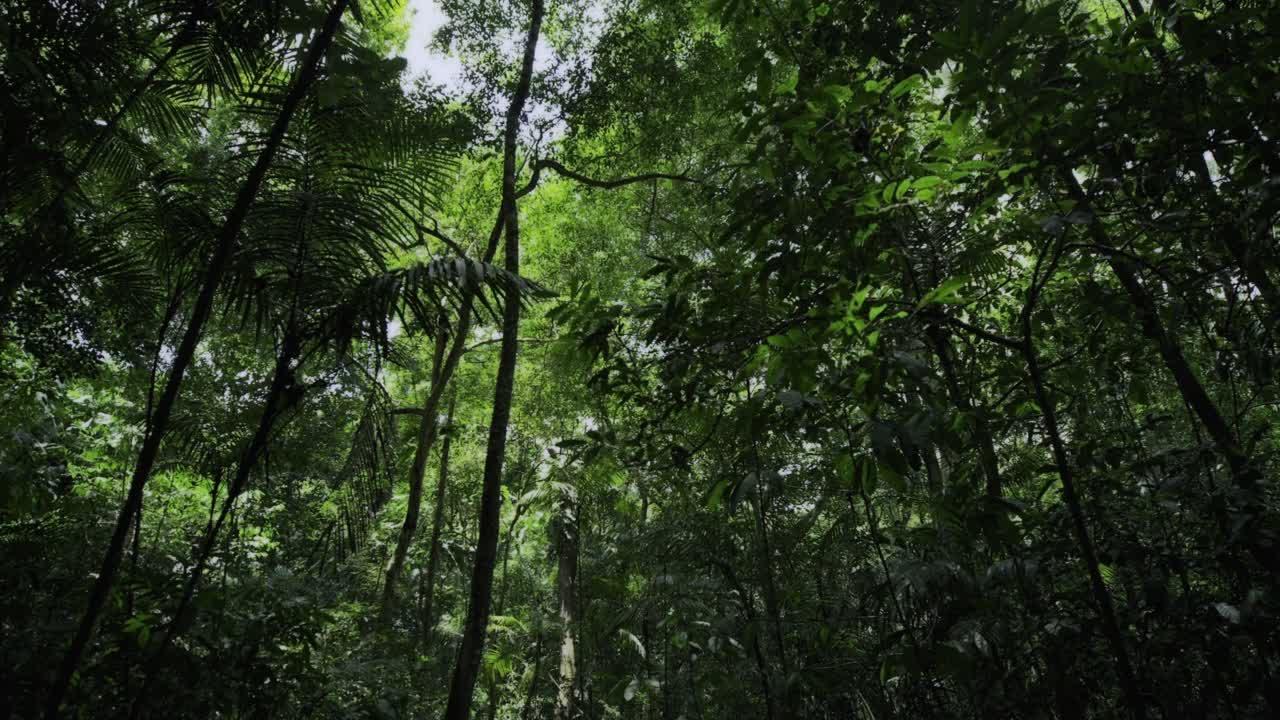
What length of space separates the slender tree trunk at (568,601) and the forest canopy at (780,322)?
1874 mm

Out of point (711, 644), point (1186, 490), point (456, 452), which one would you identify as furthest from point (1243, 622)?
point (456, 452)

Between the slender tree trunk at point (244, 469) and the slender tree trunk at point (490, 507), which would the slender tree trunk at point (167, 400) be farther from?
the slender tree trunk at point (490, 507)

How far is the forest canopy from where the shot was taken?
180 cm

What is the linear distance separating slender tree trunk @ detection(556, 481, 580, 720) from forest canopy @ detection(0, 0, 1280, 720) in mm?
1874

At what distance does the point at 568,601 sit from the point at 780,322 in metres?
8.38

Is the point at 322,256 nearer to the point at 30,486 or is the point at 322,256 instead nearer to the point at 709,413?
the point at 709,413

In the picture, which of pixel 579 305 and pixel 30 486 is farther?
pixel 30 486

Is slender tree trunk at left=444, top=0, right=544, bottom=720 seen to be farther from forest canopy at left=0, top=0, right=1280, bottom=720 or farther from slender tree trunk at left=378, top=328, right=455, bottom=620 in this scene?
slender tree trunk at left=378, top=328, right=455, bottom=620

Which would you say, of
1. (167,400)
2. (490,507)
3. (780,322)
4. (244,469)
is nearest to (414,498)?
(490,507)

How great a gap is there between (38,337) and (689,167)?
6.77m

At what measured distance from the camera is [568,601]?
9625mm

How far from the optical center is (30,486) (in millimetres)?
5195

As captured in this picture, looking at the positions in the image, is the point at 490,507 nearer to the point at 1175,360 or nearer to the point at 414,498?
the point at 414,498

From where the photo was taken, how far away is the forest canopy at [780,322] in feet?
5.91
